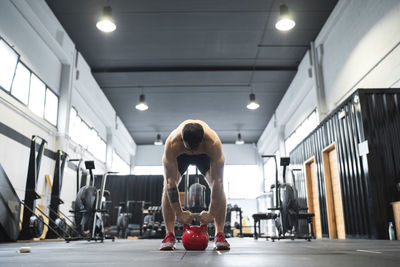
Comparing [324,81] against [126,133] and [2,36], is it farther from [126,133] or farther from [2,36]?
[126,133]

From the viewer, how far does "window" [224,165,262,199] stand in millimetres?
16141

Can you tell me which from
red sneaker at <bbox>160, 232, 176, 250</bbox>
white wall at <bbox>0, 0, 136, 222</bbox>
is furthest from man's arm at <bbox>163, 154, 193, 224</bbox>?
white wall at <bbox>0, 0, 136, 222</bbox>

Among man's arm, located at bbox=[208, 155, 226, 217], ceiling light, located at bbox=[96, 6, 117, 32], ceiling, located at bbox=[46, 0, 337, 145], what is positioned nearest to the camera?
man's arm, located at bbox=[208, 155, 226, 217]

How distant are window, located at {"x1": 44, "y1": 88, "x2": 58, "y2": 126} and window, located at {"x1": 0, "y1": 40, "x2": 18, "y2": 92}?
149 cm

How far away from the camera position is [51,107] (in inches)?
293

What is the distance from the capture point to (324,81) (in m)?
7.64

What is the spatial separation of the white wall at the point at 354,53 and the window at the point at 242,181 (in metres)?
7.33

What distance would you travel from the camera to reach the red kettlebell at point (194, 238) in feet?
8.27

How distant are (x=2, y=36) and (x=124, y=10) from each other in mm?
2310

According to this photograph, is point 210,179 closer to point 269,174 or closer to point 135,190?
point 135,190

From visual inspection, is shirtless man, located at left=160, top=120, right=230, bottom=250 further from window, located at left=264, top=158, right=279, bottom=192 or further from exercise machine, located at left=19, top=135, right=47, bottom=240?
window, located at left=264, top=158, right=279, bottom=192

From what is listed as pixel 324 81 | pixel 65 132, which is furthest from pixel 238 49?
pixel 65 132

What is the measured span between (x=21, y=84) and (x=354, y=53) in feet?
19.6

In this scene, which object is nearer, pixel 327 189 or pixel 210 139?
pixel 210 139
